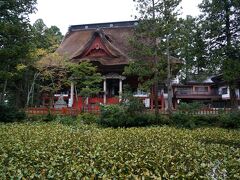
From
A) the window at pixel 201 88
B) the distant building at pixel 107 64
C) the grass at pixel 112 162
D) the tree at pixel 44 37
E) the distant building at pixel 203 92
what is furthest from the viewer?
the window at pixel 201 88

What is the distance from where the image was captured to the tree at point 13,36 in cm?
2239

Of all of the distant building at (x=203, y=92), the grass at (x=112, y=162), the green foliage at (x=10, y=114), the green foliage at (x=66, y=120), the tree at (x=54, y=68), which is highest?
the tree at (x=54, y=68)

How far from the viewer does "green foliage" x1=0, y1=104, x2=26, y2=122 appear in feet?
75.2

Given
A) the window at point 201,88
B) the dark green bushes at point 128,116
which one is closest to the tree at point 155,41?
the dark green bushes at point 128,116

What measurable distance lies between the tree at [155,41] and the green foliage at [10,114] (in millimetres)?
8285

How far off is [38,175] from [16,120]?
57.5 ft

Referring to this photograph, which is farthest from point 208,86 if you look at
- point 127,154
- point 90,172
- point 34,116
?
point 90,172

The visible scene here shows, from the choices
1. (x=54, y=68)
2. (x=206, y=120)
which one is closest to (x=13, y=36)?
(x=54, y=68)

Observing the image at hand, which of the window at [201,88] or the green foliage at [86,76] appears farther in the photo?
the window at [201,88]

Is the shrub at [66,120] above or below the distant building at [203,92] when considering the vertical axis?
below

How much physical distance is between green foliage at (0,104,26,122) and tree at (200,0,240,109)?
14268 millimetres

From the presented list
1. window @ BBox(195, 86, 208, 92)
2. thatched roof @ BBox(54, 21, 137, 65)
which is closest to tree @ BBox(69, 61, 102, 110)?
thatched roof @ BBox(54, 21, 137, 65)

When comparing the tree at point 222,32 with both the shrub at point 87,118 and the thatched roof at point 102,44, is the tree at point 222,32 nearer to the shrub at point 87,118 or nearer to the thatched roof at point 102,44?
the thatched roof at point 102,44

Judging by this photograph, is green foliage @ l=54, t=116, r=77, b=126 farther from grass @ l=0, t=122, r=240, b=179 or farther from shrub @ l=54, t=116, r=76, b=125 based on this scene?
grass @ l=0, t=122, r=240, b=179
